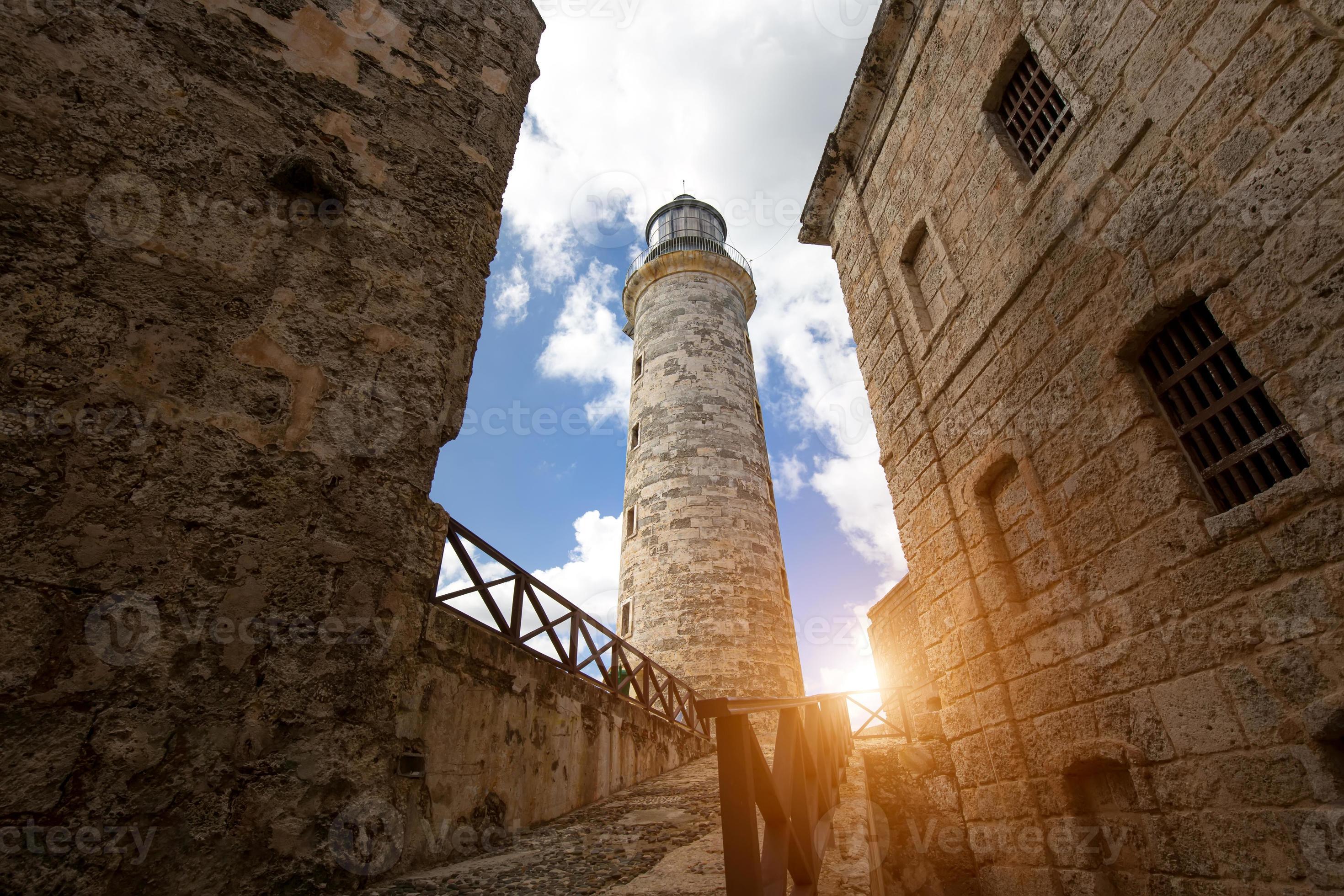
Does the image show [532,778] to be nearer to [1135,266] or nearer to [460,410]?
[460,410]

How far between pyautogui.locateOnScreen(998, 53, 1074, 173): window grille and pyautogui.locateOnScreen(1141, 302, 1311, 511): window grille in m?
1.69

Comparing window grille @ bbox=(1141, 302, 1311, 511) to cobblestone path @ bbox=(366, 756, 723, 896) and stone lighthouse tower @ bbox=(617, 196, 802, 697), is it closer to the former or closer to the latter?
cobblestone path @ bbox=(366, 756, 723, 896)

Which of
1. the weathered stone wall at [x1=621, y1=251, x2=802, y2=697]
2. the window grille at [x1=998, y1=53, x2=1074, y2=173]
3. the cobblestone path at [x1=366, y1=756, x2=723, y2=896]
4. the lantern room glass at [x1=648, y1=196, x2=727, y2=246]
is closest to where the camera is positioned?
the cobblestone path at [x1=366, y1=756, x2=723, y2=896]

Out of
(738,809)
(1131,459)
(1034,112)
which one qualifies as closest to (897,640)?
(1131,459)

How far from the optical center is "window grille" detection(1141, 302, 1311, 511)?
2.92 metres

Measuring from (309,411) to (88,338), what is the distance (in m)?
0.60

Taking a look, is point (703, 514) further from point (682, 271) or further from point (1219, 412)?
point (1219, 412)

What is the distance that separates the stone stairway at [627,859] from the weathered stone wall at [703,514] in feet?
20.0

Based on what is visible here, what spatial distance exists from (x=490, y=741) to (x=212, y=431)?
8.40ft

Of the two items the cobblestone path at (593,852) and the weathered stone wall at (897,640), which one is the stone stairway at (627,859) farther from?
the weathered stone wall at (897,640)

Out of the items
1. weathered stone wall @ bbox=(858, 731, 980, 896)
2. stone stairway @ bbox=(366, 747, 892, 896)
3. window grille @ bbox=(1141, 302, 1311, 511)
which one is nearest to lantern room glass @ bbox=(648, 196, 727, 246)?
weathered stone wall @ bbox=(858, 731, 980, 896)

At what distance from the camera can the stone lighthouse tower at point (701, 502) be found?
1152 cm

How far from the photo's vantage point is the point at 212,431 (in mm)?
1938

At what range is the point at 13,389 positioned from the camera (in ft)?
5.49
